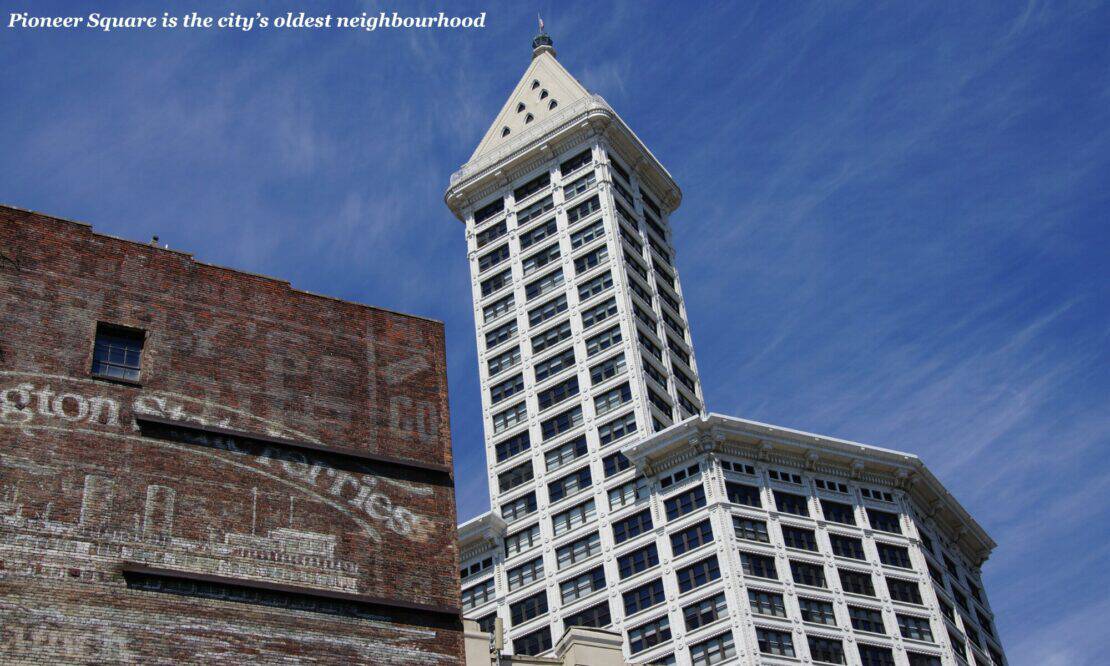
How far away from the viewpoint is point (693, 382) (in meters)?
125

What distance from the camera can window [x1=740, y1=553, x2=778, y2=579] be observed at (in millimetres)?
96875

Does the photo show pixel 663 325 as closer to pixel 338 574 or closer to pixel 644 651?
pixel 644 651

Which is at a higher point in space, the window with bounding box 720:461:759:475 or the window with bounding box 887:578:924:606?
the window with bounding box 720:461:759:475

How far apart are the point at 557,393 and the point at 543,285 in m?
12.2

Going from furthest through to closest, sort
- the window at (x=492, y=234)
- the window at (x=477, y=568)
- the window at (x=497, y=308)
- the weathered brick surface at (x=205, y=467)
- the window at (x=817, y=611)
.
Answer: the window at (x=492, y=234), the window at (x=497, y=308), the window at (x=477, y=568), the window at (x=817, y=611), the weathered brick surface at (x=205, y=467)

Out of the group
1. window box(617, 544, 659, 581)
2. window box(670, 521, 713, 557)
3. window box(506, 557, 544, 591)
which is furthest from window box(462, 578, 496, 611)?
window box(670, 521, 713, 557)

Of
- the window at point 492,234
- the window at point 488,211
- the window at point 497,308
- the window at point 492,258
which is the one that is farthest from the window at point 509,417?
the window at point 488,211

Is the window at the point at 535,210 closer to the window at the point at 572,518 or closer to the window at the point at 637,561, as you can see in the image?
the window at the point at 572,518

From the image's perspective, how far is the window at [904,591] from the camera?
102m

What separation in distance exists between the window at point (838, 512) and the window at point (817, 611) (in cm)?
841

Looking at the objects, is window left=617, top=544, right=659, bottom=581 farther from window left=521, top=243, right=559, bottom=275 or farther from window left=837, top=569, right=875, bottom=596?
window left=521, top=243, right=559, bottom=275

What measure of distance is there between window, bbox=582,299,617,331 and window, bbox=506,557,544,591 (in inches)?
837

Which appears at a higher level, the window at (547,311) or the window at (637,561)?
the window at (547,311)

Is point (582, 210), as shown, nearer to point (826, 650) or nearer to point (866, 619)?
point (866, 619)
